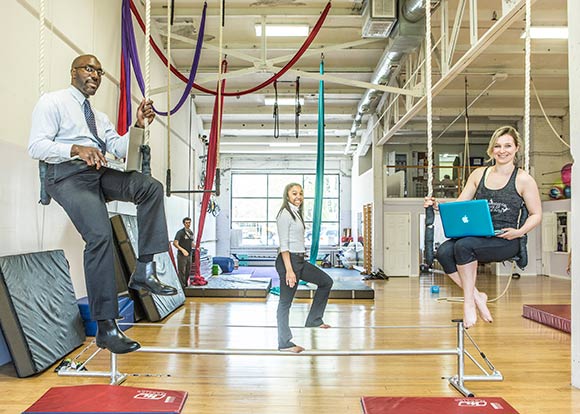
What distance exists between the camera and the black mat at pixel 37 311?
353 cm

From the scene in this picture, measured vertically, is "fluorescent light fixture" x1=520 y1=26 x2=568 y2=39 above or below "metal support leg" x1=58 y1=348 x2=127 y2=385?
above

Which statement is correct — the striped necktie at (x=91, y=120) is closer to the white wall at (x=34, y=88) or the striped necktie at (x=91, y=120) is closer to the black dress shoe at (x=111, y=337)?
the black dress shoe at (x=111, y=337)

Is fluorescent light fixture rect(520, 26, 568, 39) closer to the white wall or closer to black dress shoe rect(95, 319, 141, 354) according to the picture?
the white wall

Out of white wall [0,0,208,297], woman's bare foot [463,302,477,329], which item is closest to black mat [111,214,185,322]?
white wall [0,0,208,297]

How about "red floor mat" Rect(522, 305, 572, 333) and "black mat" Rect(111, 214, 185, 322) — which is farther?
"black mat" Rect(111, 214, 185, 322)

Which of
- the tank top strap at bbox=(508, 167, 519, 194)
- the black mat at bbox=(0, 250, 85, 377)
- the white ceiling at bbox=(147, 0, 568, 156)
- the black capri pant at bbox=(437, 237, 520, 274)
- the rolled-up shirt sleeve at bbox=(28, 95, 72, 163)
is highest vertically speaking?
the white ceiling at bbox=(147, 0, 568, 156)

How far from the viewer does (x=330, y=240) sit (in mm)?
18781

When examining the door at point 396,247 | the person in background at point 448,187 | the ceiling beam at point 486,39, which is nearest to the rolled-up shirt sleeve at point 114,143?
the ceiling beam at point 486,39

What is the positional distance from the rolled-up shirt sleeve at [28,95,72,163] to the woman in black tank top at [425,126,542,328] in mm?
2194

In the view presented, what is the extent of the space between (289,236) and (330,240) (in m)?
15.0

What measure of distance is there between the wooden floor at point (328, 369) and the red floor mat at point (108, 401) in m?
0.29

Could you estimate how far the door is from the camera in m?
12.5

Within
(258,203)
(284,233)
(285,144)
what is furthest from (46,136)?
(258,203)

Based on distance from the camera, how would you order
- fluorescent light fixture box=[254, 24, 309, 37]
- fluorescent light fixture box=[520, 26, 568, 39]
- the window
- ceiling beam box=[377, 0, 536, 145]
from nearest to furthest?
ceiling beam box=[377, 0, 536, 145] < fluorescent light fixture box=[520, 26, 568, 39] < fluorescent light fixture box=[254, 24, 309, 37] < the window
